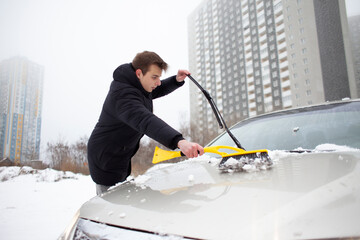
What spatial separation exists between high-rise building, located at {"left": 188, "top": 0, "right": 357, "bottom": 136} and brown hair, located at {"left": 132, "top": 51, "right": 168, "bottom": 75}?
11004 mm

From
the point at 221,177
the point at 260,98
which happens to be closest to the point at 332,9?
the point at 221,177

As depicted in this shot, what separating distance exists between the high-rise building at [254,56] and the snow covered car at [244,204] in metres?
11.5

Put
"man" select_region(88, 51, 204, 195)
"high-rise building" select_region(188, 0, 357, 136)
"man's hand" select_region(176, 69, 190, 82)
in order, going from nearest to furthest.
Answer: "man" select_region(88, 51, 204, 195)
"man's hand" select_region(176, 69, 190, 82)
"high-rise building" select_region(188, 0, 357, 136)

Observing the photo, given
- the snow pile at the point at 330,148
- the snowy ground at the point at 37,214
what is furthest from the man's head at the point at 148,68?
the snowy ground at the point at 37,214

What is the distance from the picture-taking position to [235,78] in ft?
160

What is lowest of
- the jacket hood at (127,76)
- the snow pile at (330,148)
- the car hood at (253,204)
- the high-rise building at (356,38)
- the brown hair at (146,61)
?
the car hood at (253,204)

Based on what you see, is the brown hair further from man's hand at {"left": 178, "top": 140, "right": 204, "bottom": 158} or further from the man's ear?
man's hand at {"left": 178, "top": 140, "right": 204, "bottom": 158}

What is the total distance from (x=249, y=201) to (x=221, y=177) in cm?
28

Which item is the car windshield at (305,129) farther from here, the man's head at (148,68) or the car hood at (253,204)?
the man's head at (148,68)

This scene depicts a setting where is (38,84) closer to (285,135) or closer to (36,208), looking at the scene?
(36,208)

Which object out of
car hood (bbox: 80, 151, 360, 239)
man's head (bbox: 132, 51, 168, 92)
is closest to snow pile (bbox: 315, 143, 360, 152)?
car hood (bbox: 80, 151, 360, 239)

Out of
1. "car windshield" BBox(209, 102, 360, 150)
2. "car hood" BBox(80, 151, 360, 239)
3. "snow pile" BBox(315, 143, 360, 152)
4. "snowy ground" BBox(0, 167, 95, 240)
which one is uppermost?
"car windshield" BBox(209, 102, 360, 150)

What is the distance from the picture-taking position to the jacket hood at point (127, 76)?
4.87 feet

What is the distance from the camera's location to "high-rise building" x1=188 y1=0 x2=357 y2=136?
32.0 m
